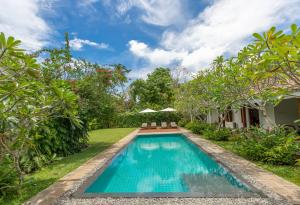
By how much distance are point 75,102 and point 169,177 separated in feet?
17.7

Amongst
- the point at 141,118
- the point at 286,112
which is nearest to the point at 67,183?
the point at 286,112

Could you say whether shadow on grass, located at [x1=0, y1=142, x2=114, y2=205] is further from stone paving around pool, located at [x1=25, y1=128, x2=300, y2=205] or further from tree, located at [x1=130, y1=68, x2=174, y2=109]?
tree, located at [x1=130, y1=68, x2=174, y2=109]

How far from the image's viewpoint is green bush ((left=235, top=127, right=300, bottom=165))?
680 cm

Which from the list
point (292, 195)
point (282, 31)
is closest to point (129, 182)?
point (292, 195)

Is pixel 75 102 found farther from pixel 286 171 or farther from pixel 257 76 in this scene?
pixel 286 171

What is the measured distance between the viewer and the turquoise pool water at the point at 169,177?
5938 millimetres

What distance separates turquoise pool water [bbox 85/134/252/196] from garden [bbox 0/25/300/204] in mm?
1402

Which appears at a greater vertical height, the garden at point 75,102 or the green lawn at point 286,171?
the garden at point 75,102

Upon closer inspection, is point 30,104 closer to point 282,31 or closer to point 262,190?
point 282,31

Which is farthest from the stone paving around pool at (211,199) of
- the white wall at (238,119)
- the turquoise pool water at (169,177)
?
the white wall at (238,119)

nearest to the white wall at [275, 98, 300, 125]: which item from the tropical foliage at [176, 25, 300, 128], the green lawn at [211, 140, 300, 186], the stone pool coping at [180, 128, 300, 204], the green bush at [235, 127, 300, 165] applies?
the tropical foliage at [176, 25, 300, 128]

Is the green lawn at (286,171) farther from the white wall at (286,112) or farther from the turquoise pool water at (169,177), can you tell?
the white wall at (286,112)

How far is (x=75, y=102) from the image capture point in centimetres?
946

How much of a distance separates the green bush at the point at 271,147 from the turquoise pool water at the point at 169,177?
1413mm
